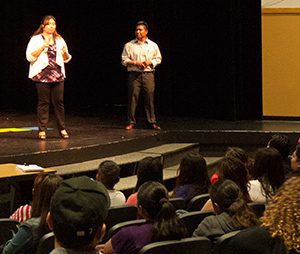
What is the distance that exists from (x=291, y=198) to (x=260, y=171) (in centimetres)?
288

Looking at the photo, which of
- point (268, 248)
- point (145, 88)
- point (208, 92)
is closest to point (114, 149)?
point (145, 88)

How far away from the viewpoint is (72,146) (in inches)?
324

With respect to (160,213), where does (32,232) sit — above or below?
below

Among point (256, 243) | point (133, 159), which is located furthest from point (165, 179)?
point (256, 243)

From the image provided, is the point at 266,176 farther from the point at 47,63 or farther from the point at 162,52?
the point at 162,52

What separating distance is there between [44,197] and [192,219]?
3.01 feet

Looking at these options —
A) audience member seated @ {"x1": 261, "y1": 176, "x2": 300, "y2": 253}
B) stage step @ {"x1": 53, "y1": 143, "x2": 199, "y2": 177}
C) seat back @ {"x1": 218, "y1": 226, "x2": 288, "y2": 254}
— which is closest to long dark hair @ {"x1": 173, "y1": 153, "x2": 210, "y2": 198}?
stage step @ {"x1": 53, "y1": 143, "x2": 199, "y2": 177}

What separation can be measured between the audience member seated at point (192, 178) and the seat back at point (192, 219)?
0.94 m

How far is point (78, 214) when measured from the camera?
238 centimetres

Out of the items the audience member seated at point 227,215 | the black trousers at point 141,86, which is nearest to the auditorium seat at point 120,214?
the audience member seated at point 227,215

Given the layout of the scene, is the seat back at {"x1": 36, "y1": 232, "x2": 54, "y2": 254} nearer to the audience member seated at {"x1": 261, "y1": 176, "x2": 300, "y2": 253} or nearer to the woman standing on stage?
the audience member seated at {"x1": 261, "y1": 176, "x2": 300, "y2": 253}

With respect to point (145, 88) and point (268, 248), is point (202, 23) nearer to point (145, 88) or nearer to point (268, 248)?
point (145, 88)

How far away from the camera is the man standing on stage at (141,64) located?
943 cm

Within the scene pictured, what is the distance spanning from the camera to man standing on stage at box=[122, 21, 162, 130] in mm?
9430
